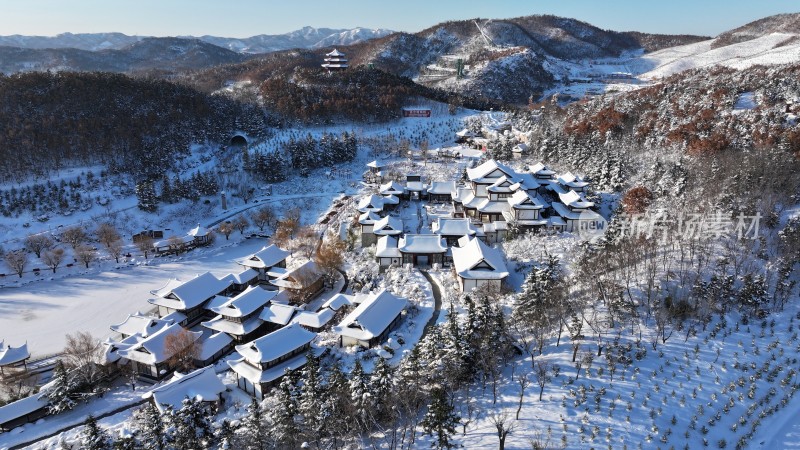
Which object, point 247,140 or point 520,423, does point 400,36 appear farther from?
point 520,423

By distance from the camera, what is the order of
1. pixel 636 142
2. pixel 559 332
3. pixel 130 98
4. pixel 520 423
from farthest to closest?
pixel 130 98, pixel 636 142, pixel 559 332, pixel 520 423

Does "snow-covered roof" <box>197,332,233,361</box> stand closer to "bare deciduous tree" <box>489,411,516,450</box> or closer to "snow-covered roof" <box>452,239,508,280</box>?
"snow-covered roof" <box>452,239,508,280</box>

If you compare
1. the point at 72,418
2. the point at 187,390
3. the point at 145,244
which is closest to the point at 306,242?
the point at 145,244

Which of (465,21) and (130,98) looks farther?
(465,21)

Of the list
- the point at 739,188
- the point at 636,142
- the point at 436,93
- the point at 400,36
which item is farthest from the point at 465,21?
the point at 739,188

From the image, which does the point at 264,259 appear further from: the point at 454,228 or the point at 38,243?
the point at 38,243

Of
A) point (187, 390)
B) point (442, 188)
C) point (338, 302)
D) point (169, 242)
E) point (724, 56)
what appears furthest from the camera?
point (724, 56)

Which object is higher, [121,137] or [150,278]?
[121,137]
